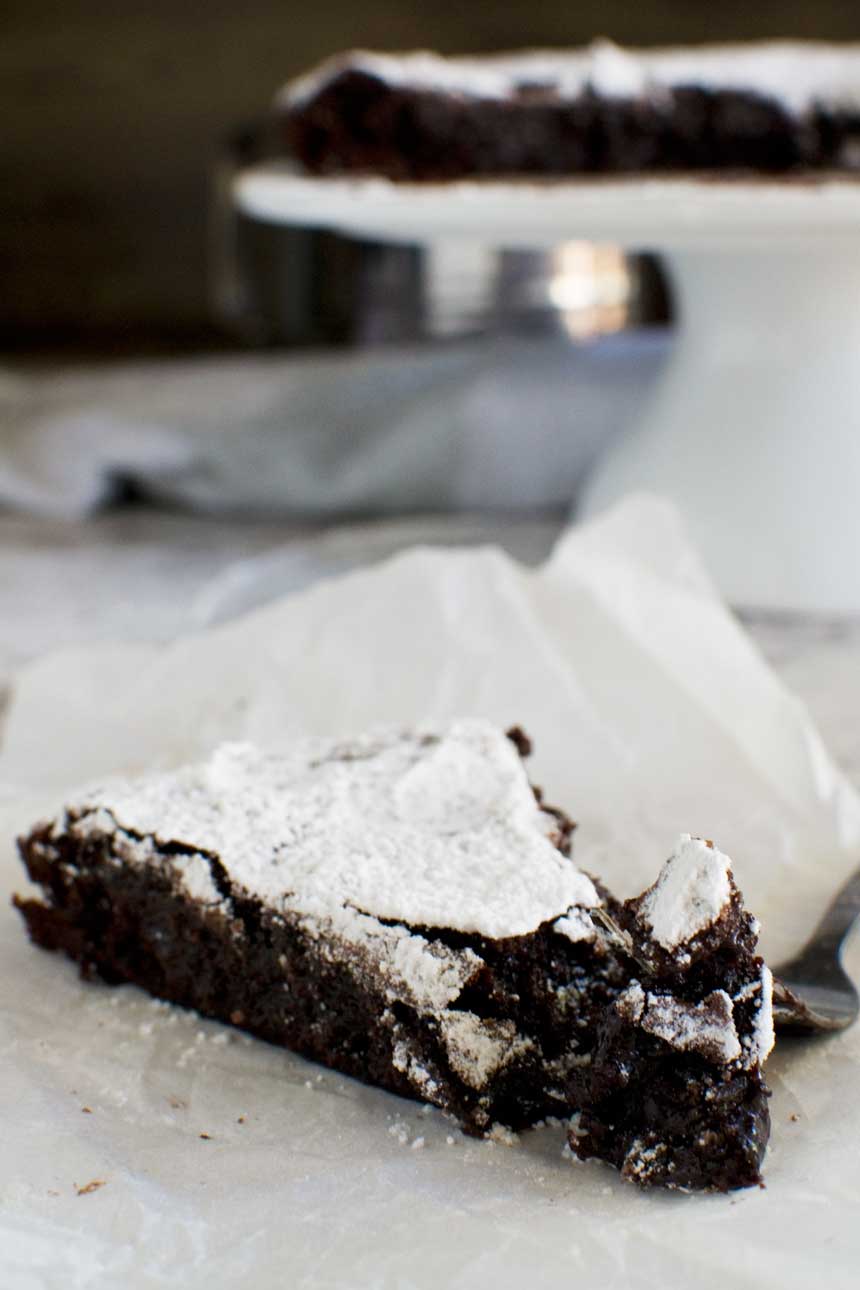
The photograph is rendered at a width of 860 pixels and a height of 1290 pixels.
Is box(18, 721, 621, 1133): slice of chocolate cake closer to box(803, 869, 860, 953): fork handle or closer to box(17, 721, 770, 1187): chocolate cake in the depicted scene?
box(17, 721, 770, 1187): chocolate cake

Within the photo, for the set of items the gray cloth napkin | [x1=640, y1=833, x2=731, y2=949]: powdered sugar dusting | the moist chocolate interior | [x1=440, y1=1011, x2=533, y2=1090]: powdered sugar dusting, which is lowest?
the gray cloth napkin

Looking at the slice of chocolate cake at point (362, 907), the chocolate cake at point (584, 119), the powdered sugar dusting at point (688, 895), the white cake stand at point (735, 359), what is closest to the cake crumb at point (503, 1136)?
the slice of chocolate cake at point (362, 907)

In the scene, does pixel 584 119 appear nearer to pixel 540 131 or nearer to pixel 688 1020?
pixel 540 131

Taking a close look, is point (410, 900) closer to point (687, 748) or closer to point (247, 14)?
point (687, 748)

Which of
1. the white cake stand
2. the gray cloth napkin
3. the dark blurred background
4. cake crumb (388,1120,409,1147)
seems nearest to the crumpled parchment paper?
cake crumb (388,1120,409,1147)

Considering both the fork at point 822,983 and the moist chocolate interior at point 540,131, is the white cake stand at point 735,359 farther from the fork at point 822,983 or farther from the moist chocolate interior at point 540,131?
the fork at point 822,983

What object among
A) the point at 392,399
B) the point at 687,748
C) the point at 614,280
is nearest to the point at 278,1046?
the point at 687,748

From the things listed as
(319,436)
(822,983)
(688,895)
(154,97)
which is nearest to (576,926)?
(688,895)
